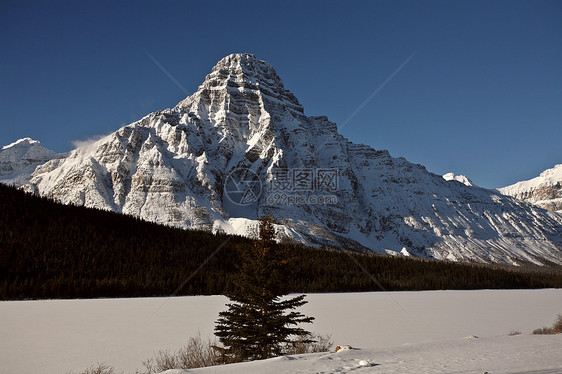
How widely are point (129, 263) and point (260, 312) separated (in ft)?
165

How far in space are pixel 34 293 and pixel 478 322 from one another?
39.8m

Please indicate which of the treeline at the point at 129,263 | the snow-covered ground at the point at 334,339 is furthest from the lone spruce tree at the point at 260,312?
the treeline at the point at 129,263

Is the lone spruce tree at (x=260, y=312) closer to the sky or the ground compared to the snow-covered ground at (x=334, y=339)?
closer to the sky

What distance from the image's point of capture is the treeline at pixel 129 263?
45.8 m

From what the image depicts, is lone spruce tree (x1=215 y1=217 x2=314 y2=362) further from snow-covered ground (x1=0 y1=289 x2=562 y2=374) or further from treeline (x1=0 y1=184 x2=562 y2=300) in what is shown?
treeline (x1=0 y1=184 x2=562 y2=300)

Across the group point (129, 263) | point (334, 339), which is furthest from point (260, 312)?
point (129, 263)

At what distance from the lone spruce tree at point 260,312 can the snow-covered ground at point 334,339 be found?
291cm

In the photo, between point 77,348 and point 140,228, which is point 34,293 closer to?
point 77,348

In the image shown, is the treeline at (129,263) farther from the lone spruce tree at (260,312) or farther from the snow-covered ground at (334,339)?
the lone spruce tree at (260,312)

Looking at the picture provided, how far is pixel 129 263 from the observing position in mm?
57281

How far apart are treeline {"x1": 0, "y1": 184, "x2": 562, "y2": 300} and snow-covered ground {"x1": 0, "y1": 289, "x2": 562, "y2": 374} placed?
10.4 m

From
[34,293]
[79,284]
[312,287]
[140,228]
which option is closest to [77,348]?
[34,293]

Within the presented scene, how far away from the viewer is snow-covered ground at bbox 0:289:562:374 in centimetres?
814

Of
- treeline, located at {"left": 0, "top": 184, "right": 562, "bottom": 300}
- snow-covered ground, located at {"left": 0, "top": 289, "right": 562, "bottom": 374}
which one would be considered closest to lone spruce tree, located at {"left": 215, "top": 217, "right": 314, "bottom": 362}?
snow-covered ground, located at {"left": 0, "top": 289, "right": 562, "bottom": 374}
